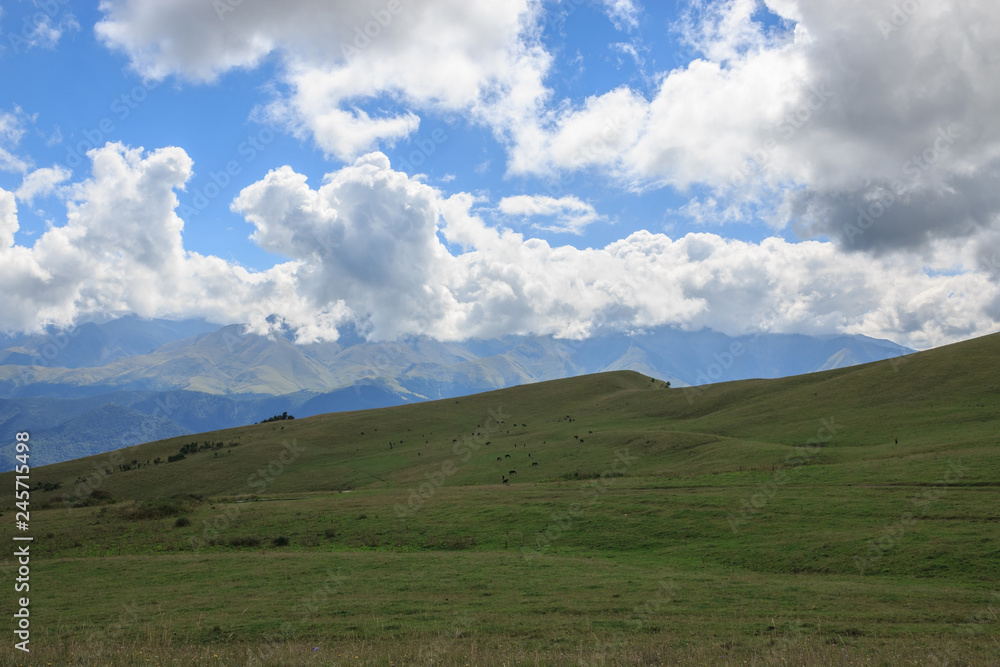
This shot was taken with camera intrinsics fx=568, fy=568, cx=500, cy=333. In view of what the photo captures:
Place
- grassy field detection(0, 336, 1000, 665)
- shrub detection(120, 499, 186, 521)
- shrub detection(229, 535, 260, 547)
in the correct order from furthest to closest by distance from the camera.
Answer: shrub detection(120, 499, 186, 521) < shrub detection(229, 535, 260, 547) < grassy field detection(0, 336, 1000, 665)

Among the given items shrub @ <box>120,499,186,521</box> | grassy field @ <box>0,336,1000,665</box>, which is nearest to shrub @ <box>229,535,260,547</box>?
grassy field @ <box>0,336,1000,665</box>

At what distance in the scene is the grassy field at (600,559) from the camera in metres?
14.5

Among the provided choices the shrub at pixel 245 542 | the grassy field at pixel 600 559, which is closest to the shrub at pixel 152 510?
the grassy field at pixel 600 559

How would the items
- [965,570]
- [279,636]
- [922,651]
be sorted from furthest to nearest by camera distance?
1. [965,570]
2. [279,636]
3. [922,651]

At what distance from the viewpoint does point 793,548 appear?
85.3 feet

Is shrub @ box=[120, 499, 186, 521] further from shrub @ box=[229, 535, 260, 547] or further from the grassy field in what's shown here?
shrub @ box=[229, 535, 260, 547]

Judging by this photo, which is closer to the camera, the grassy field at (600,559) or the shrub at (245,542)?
the grassy field at (600,559)

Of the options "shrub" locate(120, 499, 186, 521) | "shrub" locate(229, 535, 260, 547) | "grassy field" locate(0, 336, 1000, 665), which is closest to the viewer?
"grassy field" locate(0, 336, 1000, 665)

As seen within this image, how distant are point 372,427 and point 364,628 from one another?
96.5 meters

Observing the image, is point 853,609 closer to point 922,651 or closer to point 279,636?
point 922,651

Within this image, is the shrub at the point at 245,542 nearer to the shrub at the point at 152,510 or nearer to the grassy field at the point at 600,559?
the grassy field at the point at 600,559

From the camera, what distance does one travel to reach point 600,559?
2786 centimetres

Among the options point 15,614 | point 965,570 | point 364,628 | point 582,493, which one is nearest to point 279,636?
point 364,628

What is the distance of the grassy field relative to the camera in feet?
47.6
